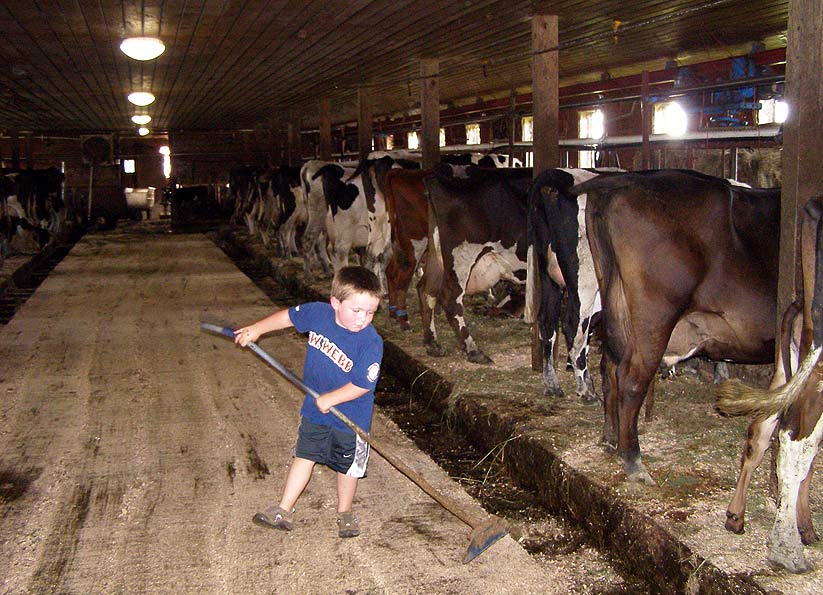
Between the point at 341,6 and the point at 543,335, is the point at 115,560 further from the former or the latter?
the point at 341,6

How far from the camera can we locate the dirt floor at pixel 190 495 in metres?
3.52

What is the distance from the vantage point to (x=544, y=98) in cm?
778

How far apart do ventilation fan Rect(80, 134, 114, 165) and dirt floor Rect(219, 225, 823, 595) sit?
25730 millimetres

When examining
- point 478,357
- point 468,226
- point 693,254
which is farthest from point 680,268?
point 468,226

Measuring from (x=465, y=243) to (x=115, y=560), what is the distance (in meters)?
4.74

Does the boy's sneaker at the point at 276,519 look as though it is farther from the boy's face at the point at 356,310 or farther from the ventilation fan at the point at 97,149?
the ventilation fan at the point at 97,149

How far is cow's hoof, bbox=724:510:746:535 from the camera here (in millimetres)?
3674

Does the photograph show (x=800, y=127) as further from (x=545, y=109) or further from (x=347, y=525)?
(x=545, y=109)

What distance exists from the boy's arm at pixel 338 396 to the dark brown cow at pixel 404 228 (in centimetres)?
512

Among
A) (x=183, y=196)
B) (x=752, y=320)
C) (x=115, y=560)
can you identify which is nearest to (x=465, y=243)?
(x=752, y=320)

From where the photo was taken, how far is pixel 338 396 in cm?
370

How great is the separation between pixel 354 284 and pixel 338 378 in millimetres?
471

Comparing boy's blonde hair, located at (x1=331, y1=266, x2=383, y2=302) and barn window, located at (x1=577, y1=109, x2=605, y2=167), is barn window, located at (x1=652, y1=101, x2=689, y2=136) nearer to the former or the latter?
barn window, located at (x1=577, y1=109, x2=605, y2=167)

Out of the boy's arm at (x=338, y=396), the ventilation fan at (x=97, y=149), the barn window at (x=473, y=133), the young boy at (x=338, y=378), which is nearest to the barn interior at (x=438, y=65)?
the barn window at (x=473, y=133)
